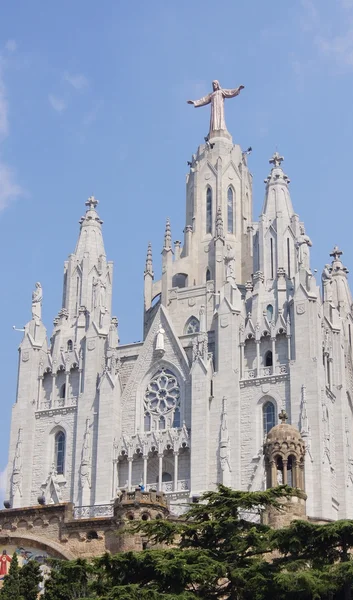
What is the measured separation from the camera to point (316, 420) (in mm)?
52625

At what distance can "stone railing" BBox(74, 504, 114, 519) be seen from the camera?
170 ft

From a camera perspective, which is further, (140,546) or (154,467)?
(154,467)

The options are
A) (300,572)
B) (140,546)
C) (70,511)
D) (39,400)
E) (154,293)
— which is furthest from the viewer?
(154,293)

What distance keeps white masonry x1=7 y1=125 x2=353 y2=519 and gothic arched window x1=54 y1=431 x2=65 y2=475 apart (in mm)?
71

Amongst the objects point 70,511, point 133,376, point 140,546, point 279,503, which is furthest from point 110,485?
point 279,503

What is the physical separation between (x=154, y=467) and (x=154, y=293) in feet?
37.5

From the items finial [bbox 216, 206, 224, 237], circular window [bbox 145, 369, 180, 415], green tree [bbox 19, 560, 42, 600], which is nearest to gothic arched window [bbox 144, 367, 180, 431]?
circular window [bbox 145, 369, 180, 415]

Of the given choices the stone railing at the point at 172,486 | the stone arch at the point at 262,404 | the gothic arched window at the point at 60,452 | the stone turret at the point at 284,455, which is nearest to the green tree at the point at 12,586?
the stone turret at the point at 284,455

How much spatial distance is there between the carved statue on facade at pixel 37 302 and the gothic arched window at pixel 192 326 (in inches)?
298

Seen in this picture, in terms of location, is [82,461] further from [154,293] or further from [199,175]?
[199,175]

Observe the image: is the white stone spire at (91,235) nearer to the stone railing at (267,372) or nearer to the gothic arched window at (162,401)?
the gothic arched window at (162,401)

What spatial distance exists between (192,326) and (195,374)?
6001 millimetres

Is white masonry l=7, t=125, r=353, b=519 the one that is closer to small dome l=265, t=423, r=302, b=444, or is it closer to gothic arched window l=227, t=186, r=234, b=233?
gothic arched window l=227, t=186, r=234, b=233

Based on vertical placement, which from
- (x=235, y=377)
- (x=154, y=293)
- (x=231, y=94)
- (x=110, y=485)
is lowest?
(x=110, y=485)
